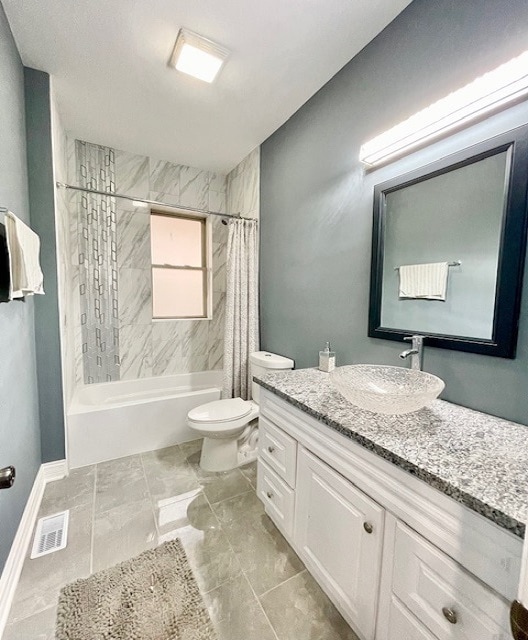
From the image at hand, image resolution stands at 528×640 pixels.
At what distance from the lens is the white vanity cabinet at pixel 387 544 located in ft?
1.97

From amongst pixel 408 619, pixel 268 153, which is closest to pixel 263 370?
pixel 408 619

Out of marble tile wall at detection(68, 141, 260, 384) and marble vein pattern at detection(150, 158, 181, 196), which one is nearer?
marble tile wall at detection(68, 141, 260, 384)

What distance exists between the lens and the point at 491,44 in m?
0.98

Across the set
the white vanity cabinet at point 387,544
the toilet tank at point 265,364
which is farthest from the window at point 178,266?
the white vanity cabinet at point 387,544

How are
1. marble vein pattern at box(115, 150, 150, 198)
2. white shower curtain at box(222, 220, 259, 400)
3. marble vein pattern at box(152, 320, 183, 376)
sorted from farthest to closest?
marble vein pattern at box(152, 320, 183, 376), marble vein pattern at box(115, 150, 150, 198), white shower curtain at box(222, 220, 259, 400)

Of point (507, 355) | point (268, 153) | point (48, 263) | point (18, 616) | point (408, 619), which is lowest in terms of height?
point (18, 616)

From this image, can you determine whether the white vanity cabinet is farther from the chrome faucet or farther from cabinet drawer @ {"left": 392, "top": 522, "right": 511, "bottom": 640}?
the chrome faucet

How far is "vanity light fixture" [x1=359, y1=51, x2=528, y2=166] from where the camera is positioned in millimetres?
904

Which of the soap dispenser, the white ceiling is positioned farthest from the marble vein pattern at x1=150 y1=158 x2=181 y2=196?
the soap dispenser

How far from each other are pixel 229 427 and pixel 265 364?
21.1 inches

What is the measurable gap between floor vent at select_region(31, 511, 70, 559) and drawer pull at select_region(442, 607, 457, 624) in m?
1.63

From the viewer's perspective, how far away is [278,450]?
1.33 m

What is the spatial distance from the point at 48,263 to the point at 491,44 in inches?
95.9

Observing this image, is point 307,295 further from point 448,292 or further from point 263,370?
point 448,292
